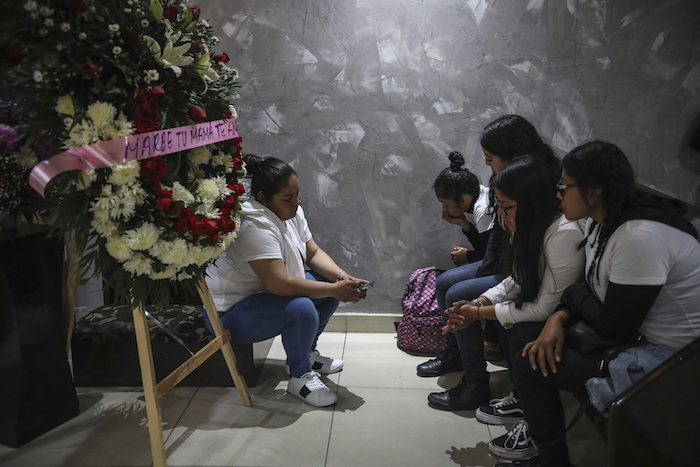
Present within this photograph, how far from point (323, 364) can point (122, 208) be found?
4.93 ft

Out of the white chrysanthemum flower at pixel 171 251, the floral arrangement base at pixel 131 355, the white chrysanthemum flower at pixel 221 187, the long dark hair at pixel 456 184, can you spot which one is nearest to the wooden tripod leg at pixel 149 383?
the white chrysanthemum flower at pixel 171 251

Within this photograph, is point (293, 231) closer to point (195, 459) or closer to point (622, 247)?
point (195, 459)

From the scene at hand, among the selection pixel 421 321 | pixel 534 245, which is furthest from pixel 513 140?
pixel 421 321

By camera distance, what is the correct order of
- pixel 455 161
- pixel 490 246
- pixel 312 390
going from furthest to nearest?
pixel 455 161 < pixel 490 246 < pixel 312 390

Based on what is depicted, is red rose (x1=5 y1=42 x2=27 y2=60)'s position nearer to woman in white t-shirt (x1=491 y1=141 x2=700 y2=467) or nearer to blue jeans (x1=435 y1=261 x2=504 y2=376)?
woman in white t-shirt (x1=491 y1=141 x2=700 y2=467)

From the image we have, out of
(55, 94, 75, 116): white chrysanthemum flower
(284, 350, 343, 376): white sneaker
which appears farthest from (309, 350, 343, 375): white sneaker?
(55, 94, 75, 116): white chrysanthemum flower

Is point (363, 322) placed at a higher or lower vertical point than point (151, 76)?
lower

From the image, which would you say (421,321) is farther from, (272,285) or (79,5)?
(79,5)

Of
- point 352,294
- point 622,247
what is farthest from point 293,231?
point 622,247

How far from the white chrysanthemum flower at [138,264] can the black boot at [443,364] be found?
1.56 m

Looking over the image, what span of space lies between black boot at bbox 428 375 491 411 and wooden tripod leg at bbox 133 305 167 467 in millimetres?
1179

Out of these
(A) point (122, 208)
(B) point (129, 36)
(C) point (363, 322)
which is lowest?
(C) point (363, 322)

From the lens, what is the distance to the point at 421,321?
2906 millimetres

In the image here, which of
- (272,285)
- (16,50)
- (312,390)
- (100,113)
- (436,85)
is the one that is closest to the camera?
(16,50)
